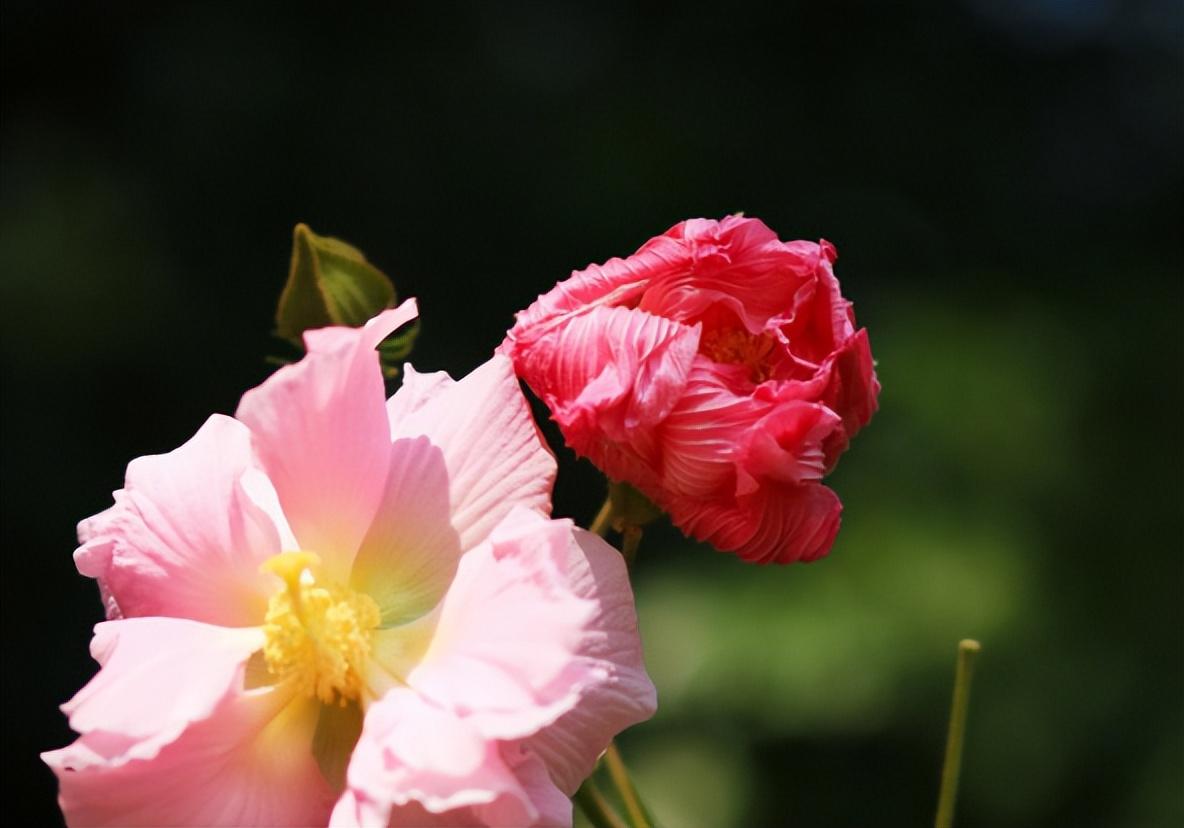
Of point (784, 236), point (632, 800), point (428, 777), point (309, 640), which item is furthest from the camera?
point (784, 236)

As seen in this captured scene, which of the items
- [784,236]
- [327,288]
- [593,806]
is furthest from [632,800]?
[784,236]

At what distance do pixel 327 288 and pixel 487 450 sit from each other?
0.31m

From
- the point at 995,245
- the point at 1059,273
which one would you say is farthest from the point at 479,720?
the point at 995,245

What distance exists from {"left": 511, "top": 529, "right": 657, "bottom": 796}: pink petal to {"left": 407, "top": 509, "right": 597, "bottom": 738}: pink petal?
0.02 metres

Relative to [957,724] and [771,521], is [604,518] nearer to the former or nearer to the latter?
[771,521]

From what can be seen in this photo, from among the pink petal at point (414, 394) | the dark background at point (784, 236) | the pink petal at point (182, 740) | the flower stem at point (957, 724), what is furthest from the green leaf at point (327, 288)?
the dark background at point (784, 236)

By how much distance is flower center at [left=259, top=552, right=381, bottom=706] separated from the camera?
34.5 inches

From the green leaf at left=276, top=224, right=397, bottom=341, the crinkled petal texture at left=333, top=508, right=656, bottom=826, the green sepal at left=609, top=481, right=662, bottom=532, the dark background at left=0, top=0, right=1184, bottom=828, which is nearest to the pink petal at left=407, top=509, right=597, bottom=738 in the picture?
the crinkled petal texture at left=333, top=508, right=656, bottom=826

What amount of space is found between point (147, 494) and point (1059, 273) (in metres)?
2.85

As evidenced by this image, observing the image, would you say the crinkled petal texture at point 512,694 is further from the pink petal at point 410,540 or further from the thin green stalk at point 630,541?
the thin green stalk at point 630,541

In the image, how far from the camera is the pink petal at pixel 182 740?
794 millimetres

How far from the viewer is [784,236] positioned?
337 cm

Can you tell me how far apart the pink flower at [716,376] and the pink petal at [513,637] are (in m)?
0.09

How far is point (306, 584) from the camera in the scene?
91 cm
